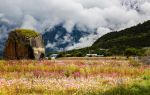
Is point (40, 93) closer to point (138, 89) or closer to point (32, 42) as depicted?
point (138, 89)

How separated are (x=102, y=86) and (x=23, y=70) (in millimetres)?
12670

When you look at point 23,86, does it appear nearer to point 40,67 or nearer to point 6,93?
point 6,93

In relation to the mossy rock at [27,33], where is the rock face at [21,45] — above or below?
below

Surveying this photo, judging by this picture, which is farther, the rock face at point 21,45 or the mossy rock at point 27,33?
the mossy rock at point 27,33

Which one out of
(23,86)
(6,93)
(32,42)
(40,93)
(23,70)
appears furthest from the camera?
(32,42)

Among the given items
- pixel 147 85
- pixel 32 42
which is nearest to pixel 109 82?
pixel 147 85

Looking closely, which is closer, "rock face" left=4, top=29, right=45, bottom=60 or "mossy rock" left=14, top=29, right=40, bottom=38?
"rock face" left=4, top=29, right=45, bottom=60

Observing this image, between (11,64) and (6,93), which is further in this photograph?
(11,64)

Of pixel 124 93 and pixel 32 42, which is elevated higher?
pixel 32 42

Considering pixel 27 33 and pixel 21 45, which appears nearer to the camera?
pixel 21 45

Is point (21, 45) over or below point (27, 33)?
below

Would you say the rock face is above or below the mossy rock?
below

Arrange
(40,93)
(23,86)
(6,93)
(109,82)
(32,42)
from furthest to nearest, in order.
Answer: (32,42) < (109,82) < (23,86) < (40,93) < (6,93)

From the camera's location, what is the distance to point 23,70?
3494 cm
